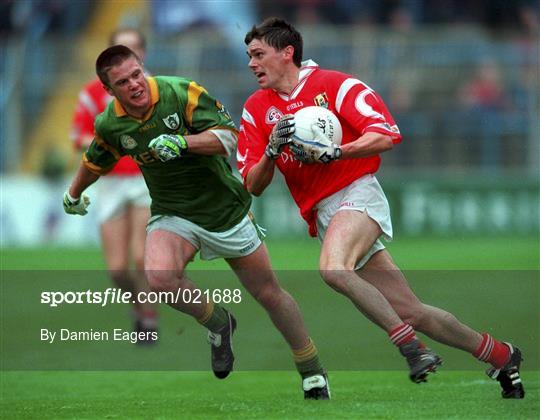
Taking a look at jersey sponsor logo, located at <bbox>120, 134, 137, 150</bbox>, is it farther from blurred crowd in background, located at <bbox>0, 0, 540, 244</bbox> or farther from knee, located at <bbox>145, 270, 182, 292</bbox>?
blurred crowd in background, located at <bbox>0, 0, 540, 244</bbox>

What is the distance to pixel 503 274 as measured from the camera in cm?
1567

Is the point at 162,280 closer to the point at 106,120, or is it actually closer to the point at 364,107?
the point at 106,120

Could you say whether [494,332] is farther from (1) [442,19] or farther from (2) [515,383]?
(1) [442,19]

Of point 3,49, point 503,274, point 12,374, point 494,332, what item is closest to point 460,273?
point 503,274

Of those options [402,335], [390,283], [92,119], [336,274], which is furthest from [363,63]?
[402,335]

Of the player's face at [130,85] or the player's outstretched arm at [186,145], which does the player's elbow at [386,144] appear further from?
the player's face at [130,85]

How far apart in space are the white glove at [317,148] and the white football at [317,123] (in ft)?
0.09

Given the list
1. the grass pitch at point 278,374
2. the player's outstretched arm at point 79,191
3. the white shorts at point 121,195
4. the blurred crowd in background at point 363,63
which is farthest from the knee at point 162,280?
the blurred crowd in background at point 363,63

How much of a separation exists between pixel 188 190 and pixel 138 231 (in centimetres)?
312

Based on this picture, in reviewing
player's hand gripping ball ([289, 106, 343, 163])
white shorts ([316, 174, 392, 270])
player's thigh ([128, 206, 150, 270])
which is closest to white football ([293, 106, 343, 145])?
player's hand gripping ball ([289, 106, 343, 163])

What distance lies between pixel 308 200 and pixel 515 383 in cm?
168

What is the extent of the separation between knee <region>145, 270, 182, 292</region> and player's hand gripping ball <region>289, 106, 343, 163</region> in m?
1.20

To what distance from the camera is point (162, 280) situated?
781 centimetres

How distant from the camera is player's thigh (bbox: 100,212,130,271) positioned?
35.8ft
